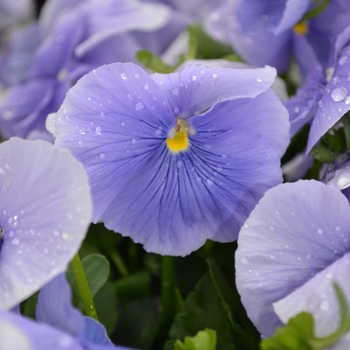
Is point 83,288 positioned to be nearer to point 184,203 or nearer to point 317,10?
point 184,203

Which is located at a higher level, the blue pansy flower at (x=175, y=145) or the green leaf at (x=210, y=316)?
the blue pansy flower at (x=175, y=145)

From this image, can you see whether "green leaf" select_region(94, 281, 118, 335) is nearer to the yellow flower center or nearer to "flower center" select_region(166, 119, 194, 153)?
"flower center" select_region(166, 119, 194, 153)

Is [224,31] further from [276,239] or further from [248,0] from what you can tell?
[276,239]

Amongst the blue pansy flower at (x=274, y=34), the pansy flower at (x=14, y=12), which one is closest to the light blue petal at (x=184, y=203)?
the blue pansy flower at (x=274, y=34)

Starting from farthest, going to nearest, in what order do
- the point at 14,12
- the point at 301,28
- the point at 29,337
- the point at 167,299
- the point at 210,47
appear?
the point at 14,12
the point at 210,47
the point at 301,28
the point at 167,299
the point at 29,337

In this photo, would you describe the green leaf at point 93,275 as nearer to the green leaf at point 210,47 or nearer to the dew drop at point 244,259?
the dew drop at point 244,259

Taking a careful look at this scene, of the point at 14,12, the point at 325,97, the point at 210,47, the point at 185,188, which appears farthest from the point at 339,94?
the point at 14,12
